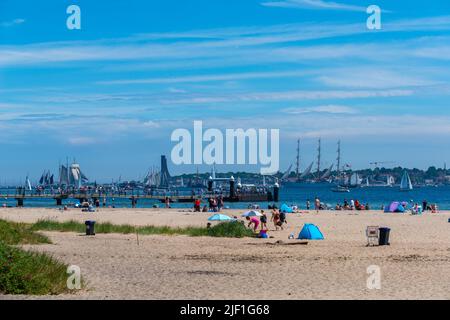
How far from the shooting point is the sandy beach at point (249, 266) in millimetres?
15695

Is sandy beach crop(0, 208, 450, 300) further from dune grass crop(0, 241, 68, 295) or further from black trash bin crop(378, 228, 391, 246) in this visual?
black trash bin crop(378, 228, 391, 246)

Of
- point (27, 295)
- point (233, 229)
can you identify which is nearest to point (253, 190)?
point (233, 229)

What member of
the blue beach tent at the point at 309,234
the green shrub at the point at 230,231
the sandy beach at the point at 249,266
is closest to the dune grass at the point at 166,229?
the green shrub at the point at 230,231

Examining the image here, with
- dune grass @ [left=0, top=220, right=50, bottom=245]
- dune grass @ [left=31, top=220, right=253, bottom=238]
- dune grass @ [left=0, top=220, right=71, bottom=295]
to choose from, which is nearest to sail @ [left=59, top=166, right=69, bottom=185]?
dune grass @ [left=31, top=220, right=253, bottom=238]

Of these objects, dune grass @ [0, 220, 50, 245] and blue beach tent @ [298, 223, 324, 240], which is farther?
blue beach tent @ [298, 223, 324, 240]

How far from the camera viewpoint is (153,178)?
180 metres

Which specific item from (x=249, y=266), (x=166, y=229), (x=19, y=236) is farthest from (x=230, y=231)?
(x=249, y=266)

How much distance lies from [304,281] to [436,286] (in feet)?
9.40

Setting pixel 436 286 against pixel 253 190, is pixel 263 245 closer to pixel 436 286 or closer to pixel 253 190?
pixel 436 286

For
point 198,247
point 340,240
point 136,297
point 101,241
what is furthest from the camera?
point 340,240

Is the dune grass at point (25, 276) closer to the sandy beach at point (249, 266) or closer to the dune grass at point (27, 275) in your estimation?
the dune grass at point (27, 275)

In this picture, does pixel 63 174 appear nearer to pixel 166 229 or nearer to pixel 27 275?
pixel 166 229

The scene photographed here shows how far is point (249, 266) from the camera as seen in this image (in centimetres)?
2059

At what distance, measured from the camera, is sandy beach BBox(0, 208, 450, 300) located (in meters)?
15.7
